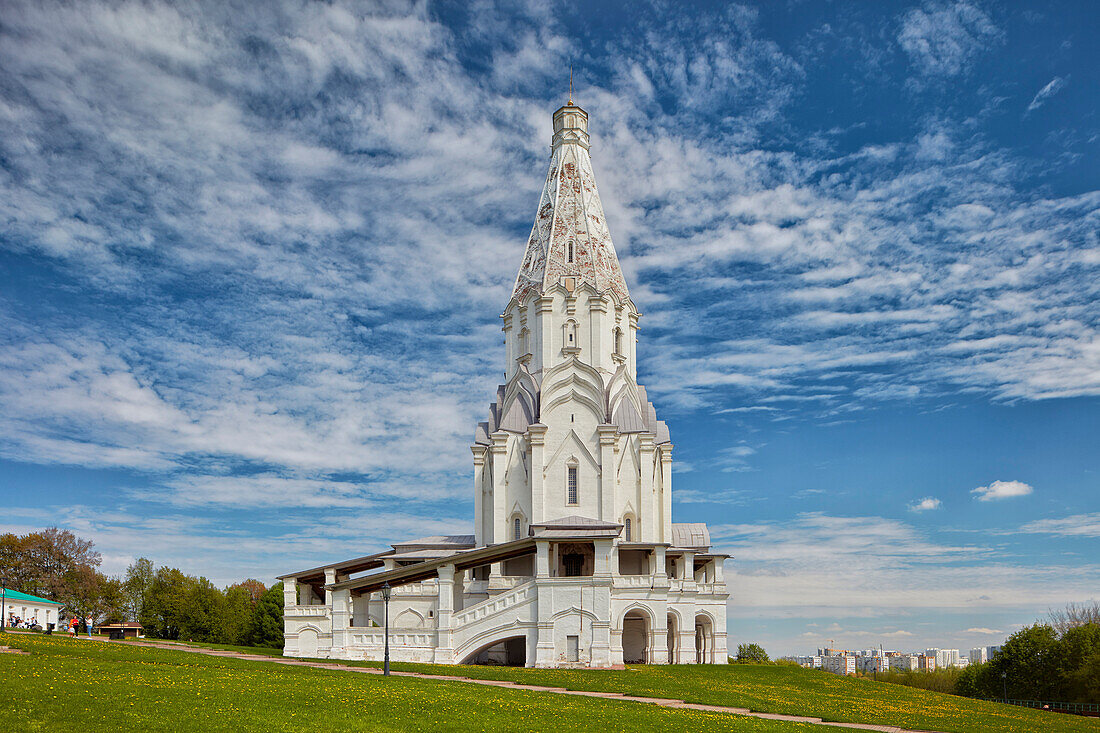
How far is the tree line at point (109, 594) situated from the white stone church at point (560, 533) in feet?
54.9

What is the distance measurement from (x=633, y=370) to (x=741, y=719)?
3247cm

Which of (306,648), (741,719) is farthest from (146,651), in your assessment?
(741,719)

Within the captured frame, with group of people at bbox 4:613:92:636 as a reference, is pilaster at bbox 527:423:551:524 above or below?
above

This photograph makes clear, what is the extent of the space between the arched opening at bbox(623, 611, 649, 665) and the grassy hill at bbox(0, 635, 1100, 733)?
13.4 m

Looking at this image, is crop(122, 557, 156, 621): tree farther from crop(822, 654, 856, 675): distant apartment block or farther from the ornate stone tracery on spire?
crop(822, 654, 856, 675): distant apartment block

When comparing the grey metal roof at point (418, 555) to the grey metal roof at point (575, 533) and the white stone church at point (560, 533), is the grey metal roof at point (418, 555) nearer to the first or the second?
the white stone church at point (560, 533)

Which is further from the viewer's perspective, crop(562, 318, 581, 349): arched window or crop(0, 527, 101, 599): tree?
crop(0, 527, 101, 599): tree

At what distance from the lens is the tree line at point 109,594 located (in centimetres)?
5681

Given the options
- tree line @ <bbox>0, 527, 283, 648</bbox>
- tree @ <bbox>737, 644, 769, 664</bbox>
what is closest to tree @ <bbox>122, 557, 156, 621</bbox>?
tree line @ <bbox>0, 527, 283, 648</bbox>

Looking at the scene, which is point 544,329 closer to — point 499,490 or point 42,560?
point 499,490

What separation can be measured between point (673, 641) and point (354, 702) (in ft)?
A: 93.1

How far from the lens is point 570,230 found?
161 feet

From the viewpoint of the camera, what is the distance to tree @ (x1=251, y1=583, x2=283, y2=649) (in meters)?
53.5

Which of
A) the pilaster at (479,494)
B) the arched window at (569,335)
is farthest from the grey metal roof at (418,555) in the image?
the arched window at (569,335)
